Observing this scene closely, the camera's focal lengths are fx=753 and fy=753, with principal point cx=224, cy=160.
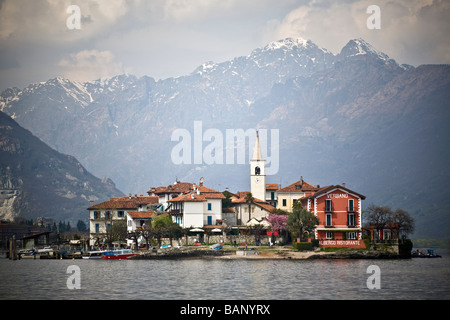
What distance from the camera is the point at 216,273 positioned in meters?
99.1

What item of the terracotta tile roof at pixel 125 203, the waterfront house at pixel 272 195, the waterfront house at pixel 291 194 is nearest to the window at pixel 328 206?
the waterfront house at pixel 291 194

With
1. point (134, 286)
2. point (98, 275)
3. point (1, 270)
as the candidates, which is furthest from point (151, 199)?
point (134, 286)

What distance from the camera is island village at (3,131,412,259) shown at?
130m

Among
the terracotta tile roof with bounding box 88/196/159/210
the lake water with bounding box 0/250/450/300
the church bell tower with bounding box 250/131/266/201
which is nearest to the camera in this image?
the lake water with bounding box 0/250/450/300

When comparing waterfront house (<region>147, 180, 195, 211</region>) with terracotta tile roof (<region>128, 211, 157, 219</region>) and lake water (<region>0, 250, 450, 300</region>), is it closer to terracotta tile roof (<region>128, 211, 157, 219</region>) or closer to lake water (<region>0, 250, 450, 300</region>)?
terracotta tile roof (<region>128, 211, 157, 219</region>)

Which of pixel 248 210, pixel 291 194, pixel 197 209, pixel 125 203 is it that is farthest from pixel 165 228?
pixel 291 194

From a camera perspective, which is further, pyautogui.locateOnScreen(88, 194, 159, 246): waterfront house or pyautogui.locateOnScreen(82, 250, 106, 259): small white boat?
pyautogui.locateOnScreen(88, 194, 159, 246): waterfront house

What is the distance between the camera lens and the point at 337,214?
130750 millimetres

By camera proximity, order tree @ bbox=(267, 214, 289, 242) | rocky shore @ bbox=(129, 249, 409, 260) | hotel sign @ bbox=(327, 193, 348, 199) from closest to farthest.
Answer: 1. rocky shore @ bbox=(129, 249, 409, 260)
2. hotel sign @ bbox=(327, 193, 348, 199)
3. tree @ bbox=(267, 214, 289, 242)

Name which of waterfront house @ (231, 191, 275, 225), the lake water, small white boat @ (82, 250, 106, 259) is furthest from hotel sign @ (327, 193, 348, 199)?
small white boat @ (82, 250, 106, 259)

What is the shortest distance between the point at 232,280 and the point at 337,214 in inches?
1768

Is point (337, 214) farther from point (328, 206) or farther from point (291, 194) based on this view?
point (291, 194)
